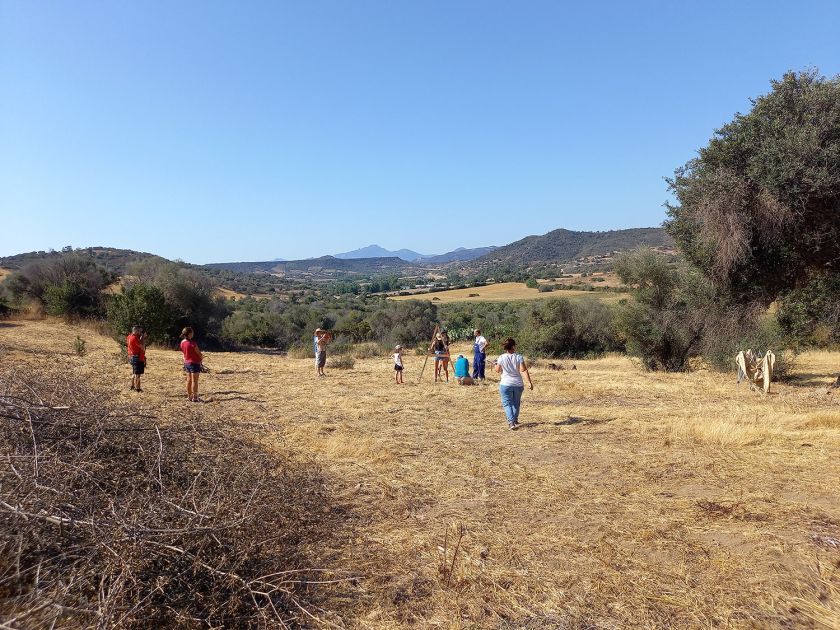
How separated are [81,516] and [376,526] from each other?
2325 mm

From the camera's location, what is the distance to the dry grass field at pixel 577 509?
3436mm

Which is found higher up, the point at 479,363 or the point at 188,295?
the point at 188,295

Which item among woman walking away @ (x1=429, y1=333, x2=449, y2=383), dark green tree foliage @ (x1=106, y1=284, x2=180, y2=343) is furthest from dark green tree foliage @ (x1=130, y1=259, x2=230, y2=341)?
woman walking away @ (x1=429, y1=333, x2=449, y2=383)

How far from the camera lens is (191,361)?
10070 mm

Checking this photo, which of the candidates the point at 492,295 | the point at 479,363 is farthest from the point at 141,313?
the point at 492,295

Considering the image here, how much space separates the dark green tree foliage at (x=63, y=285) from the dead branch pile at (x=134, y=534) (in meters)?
25.3

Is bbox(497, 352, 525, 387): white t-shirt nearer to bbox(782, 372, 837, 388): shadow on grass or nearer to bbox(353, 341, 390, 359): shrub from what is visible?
bbox(782, 372, 837, 388): shadow on grass

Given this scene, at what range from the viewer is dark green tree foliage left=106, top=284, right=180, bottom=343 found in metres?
19.8

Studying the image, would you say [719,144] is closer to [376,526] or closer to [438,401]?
[438,401]

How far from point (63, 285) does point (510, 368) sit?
1041 inches

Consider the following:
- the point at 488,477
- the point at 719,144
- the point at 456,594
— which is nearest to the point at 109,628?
the point at 456,594

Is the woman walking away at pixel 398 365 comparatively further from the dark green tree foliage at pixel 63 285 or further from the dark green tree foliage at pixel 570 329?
the dark green tree foliage at pixel 63 285

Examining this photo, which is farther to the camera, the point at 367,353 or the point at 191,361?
the point at 367,353

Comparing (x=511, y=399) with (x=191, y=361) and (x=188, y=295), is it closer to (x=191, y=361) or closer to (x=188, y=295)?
(x=191, y=361)
